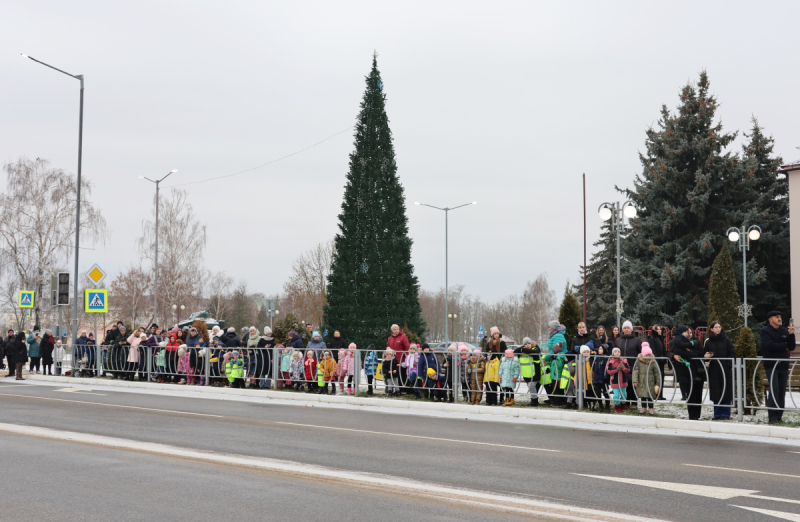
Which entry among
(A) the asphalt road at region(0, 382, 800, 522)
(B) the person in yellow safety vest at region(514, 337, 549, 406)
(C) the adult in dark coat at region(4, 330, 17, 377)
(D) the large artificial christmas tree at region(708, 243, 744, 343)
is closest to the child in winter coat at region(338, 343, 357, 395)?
(A) the asphalt road at region(0, 382, 800, 522)

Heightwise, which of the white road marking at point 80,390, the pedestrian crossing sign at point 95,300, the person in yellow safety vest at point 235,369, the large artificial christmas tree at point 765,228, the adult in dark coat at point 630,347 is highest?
the large artificial christmas tree at point 765,228

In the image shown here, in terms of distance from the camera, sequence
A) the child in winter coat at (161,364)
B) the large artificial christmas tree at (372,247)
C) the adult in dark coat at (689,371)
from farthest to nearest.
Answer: the large artificial christmas tree at (372,247) < the child in winter coat at (161,364) < the adult in dark coat at (689,371)

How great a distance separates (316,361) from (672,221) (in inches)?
1018

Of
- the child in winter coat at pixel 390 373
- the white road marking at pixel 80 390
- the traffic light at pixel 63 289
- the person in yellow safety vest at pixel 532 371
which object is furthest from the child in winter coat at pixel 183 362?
the person in yellow safety vest at pixel 532 371

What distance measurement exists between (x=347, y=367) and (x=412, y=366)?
1935mm

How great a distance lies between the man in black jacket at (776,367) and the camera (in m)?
12.6

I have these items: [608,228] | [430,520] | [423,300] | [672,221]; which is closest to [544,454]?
[430,520]

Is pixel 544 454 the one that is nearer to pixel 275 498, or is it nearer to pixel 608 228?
pixel 275 498

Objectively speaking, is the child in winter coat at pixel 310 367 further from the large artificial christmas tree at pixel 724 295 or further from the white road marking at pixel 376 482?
the large artificial christmas tree at pixel 724 295

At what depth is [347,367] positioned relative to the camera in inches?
720

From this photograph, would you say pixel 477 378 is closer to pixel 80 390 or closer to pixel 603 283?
pixel 80 390

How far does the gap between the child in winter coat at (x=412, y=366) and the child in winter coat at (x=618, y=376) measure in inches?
182

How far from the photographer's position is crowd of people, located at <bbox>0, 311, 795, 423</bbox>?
1343 centimetres

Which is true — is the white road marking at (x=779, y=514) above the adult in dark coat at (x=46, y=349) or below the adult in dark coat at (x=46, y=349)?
below
